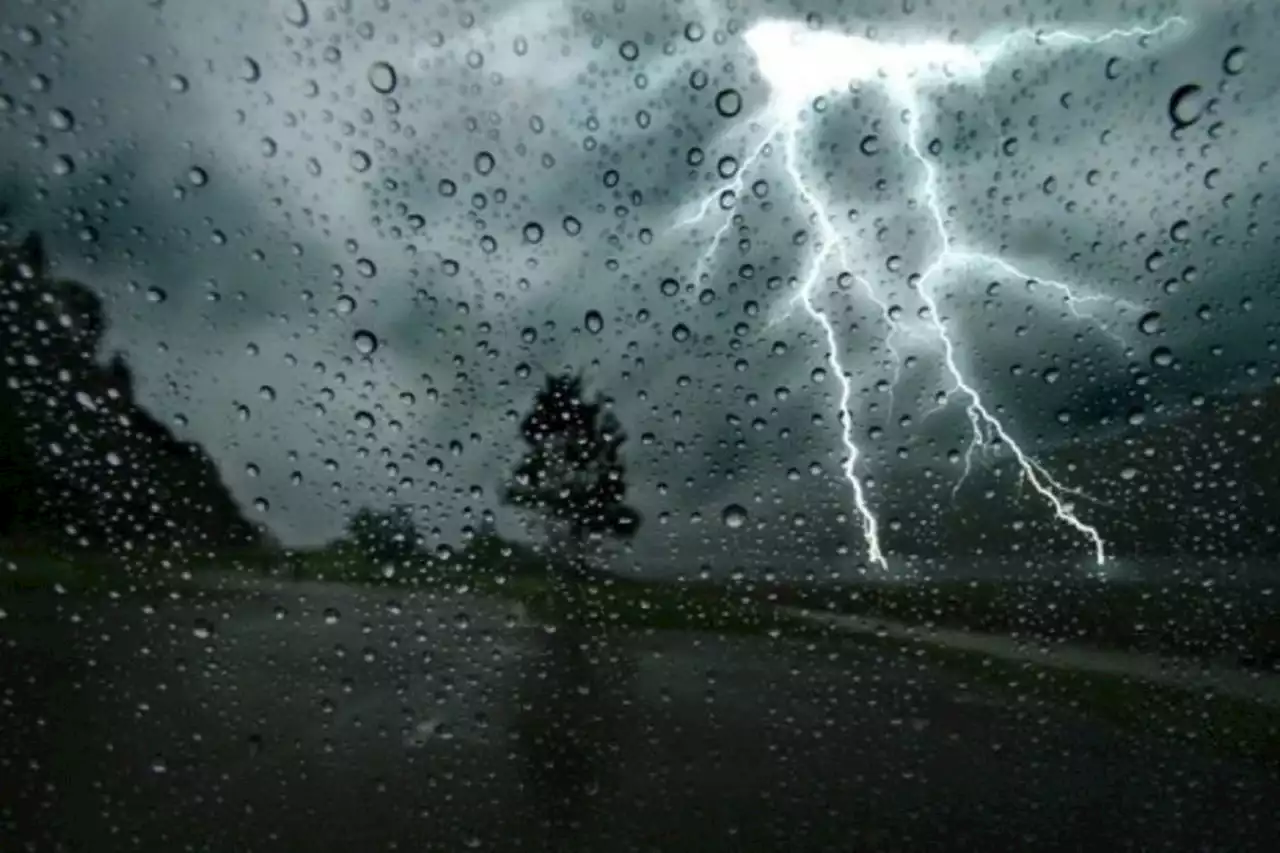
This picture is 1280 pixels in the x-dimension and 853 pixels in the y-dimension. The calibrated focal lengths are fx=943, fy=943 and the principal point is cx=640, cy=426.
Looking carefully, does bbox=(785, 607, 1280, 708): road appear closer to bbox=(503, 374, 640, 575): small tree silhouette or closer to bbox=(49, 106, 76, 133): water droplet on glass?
bbox=(503, 374, 640, 575): small tree silhouette

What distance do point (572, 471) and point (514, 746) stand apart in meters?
0.65

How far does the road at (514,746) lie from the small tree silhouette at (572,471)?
0.82 feet

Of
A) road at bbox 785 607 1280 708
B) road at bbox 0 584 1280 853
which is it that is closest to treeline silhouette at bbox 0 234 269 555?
road at bbox 0 584 1280 853

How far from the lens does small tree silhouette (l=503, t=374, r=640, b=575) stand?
2.24 meters

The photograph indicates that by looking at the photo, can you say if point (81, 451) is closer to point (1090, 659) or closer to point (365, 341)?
point (365, 341)

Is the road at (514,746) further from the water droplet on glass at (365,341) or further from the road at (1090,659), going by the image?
the water droplet on glass at (365,341)

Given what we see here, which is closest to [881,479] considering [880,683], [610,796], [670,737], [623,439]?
[880,683]

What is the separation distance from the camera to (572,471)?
2.28m

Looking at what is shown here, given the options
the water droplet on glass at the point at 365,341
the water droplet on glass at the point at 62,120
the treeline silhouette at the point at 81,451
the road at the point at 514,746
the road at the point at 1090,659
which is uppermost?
the water droplet on glass at the point at 62,120

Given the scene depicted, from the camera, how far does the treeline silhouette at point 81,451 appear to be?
1.98 metres

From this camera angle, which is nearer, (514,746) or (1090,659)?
(514,746)

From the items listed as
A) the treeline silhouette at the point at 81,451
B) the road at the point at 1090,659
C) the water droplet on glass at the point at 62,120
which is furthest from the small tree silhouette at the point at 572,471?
the water droplet on glass at the point at 62,120

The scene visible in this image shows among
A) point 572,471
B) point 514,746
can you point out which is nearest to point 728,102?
point 572,471

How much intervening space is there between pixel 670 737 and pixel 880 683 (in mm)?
511
